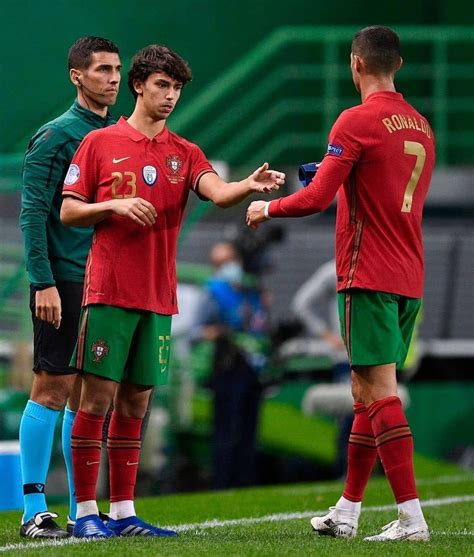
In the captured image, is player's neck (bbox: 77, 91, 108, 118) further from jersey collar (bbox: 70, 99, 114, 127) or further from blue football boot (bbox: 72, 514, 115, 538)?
blue football boot (bbox: 72, 514, 115, 538)

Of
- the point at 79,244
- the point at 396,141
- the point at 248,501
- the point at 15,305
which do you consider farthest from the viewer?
the point at 15,305

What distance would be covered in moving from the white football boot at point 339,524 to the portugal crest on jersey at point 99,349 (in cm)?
108

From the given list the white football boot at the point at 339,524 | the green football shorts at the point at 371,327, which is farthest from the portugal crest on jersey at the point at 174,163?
the white football boot at the point at 339,524

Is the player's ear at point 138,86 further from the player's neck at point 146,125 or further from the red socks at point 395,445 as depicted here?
the red socks at point 395,445

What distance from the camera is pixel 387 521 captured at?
6.57 metres

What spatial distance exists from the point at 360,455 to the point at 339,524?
0.27 meters

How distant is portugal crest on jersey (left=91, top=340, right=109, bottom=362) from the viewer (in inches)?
208

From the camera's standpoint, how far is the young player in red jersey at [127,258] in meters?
5.32

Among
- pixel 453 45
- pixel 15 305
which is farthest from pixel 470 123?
pixel 15 305

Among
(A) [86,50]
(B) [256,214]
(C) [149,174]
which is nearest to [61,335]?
(C) [149,174]

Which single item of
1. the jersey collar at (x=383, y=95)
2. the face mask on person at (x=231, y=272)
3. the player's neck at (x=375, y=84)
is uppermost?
the player's neck at (x=375, y=84)

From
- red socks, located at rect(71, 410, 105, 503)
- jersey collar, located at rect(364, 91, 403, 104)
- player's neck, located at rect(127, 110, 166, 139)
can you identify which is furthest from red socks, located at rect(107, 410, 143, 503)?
jersey collar, located at rect(364, 91, 403, 104)

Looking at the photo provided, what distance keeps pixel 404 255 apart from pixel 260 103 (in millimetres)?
9633

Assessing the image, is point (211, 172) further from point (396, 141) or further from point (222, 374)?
point (222, 374)
